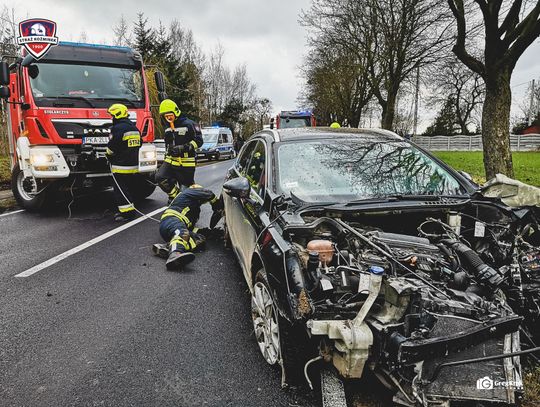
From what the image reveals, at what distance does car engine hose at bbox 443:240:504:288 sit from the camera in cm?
238

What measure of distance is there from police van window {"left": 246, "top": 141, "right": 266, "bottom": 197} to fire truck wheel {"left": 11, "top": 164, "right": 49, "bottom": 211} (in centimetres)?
545

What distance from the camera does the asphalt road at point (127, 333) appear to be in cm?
253

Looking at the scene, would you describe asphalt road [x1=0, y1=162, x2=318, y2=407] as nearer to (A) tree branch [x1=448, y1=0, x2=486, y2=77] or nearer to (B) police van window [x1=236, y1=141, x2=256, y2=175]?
(B) police van window [x1=236, y1=141, x2=256, y2=175]

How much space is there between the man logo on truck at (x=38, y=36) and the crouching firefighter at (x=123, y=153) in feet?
8.37

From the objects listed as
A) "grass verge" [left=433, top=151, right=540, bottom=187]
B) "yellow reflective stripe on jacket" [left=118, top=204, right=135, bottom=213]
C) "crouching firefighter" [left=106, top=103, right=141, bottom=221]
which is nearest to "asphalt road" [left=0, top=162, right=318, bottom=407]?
"yellow reflective stripe on jacket" [left=118, top=204, right=135, bottom=213]

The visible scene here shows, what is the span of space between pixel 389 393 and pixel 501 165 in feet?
27.1

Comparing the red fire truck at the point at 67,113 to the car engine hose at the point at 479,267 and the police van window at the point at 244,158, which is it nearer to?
the police van window at the point at 244,158

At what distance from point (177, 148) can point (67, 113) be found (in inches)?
88.8

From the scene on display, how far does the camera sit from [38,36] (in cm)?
893

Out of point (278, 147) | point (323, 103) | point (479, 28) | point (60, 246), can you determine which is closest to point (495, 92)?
point (278, 147)

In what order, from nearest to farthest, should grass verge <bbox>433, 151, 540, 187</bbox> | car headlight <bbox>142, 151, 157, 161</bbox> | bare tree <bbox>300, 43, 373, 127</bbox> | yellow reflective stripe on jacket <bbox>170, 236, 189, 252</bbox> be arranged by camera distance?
yellow reflective stripe on jacket <bbox>170, 236, 189, 252</bbox> → car headlight <bbox>142, 151, 157, 161</bbox> → grass verge <bbox>433, 151, 540, 187</bbox> → bare tree <bbox>300, 43, 373, 127</bbox>

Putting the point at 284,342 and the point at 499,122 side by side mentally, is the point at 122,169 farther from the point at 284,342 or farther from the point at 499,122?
the point at 499,122

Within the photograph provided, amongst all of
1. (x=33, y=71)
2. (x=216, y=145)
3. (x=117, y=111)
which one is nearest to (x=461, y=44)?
(x=117, y=111)

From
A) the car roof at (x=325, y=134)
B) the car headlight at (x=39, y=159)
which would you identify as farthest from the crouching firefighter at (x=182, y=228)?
the car headlight at (x=39, y=159)
